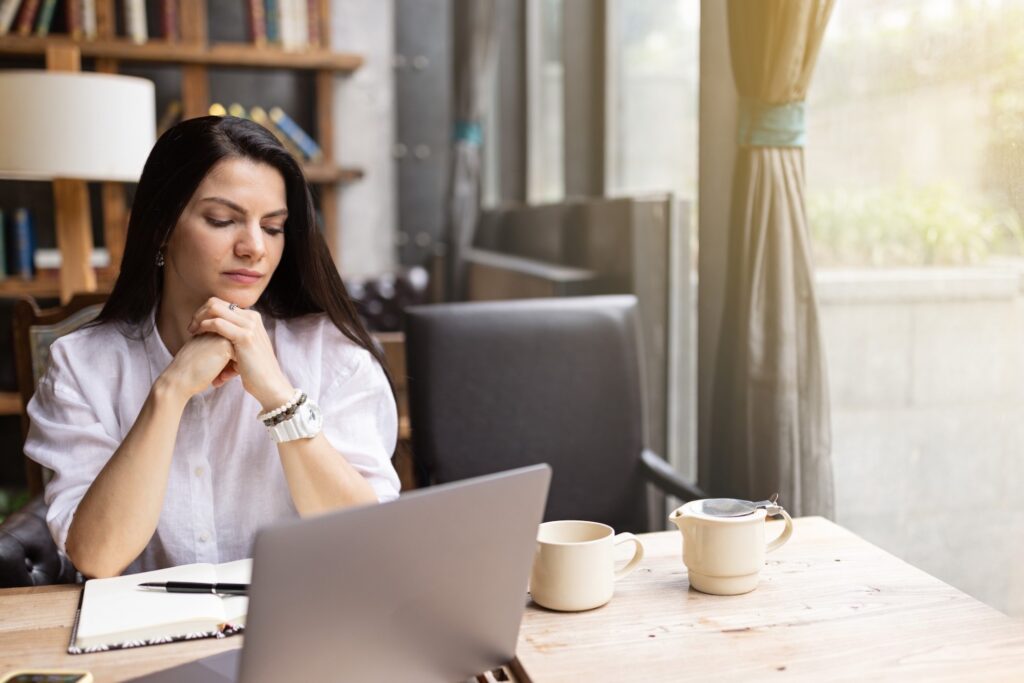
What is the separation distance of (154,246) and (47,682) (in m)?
0.69

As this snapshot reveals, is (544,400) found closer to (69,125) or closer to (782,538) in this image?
(782,538)

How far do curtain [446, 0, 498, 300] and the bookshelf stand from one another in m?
0.51

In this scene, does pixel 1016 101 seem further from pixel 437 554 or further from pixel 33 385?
pixel 33 385

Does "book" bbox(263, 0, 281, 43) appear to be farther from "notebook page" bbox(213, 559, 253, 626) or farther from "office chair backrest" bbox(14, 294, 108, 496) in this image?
"notebook page" bbox(213, 559, 253, 626)

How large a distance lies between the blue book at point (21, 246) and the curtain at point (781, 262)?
133 inches

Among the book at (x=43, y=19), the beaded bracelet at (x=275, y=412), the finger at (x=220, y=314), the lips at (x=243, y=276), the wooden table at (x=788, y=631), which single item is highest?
the book at (x=43, y=19)

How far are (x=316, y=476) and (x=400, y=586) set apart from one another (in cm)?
53

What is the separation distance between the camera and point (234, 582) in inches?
41.4

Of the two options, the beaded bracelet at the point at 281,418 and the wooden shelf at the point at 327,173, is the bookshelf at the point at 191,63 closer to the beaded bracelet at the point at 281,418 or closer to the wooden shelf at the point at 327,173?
the wooden shelf at the point at 327,173

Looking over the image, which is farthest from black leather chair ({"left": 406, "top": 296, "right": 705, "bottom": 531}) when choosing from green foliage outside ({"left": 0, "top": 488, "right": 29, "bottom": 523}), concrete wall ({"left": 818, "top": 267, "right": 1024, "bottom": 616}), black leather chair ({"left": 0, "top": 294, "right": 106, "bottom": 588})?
green foliage outside ({"left": 0, "top": 488, "right": 29, "bottom": 523})

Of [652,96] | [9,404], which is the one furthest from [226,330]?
[9,404]

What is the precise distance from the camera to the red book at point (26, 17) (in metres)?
4.11

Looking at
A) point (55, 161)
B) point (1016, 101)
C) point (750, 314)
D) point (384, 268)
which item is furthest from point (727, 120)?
point (384, 268)

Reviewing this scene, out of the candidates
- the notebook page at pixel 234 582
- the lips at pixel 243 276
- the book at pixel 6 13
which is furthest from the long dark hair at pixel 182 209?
the book at pixel 6 13
